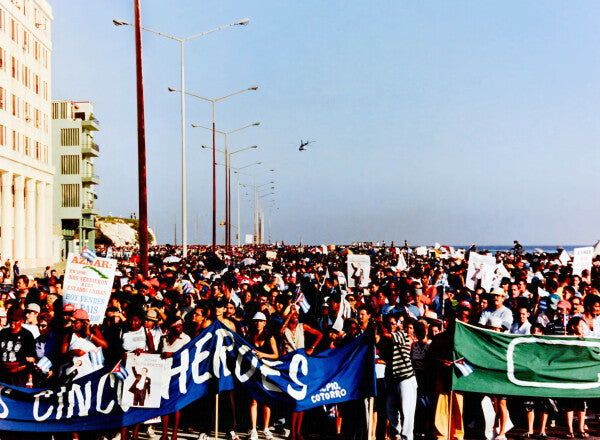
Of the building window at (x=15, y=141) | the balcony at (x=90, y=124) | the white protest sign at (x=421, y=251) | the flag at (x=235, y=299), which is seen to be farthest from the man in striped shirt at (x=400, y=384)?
the balcony at (x=90, y=124)

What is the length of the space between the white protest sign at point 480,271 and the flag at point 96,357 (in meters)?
9.25

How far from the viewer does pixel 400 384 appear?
8.50m

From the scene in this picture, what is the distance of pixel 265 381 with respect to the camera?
8.27 meters

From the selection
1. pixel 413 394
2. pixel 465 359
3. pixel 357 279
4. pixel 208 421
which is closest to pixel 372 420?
pixel 413 394

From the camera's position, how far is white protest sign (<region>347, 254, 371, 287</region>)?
17797mm

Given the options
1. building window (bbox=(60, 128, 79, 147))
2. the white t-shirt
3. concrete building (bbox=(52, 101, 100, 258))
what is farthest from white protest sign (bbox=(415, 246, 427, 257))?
building window (bbox=(60, 128, 79, 147))

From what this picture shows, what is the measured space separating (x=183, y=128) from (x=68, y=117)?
59.2 m

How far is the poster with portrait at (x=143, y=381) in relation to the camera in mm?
7938

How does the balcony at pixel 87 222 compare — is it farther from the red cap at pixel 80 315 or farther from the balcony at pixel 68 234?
the red cap at pixel 80 315

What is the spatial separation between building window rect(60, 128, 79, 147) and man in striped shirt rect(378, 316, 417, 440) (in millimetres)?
82718

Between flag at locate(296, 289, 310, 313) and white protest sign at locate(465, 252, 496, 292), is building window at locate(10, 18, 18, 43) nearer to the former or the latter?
flag at locate(296, 289, 310, 313)

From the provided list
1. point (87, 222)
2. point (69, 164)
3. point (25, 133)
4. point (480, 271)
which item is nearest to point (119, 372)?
point (480, 271)

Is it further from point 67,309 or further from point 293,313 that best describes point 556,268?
point 67,309

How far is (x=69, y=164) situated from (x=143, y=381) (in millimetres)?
82454
